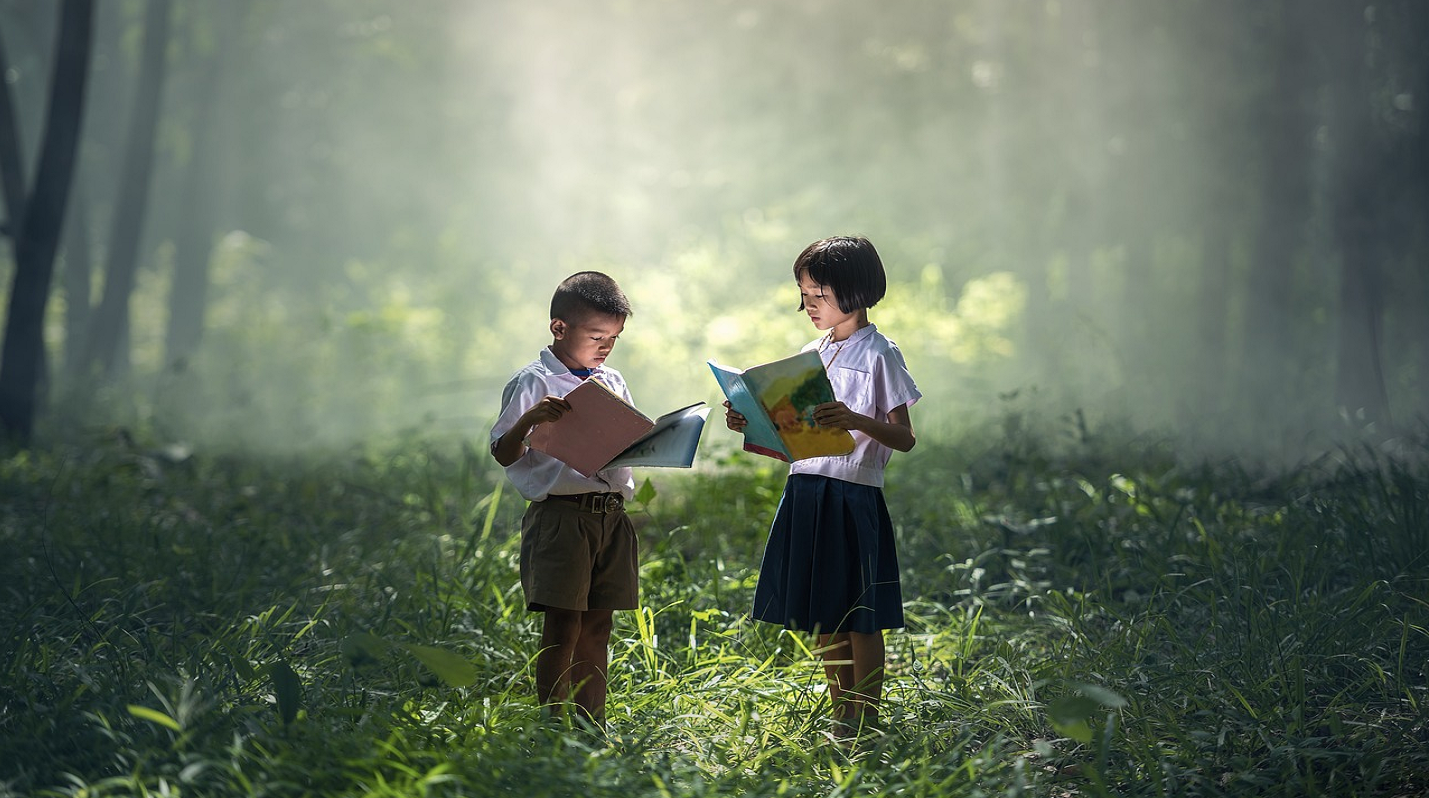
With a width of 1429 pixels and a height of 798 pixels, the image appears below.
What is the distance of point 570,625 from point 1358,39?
7323 mm

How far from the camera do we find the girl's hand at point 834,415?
9.23 ft

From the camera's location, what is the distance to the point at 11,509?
17.7ft

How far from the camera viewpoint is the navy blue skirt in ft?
10.1

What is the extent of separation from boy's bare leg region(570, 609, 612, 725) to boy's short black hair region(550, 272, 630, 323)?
81cm

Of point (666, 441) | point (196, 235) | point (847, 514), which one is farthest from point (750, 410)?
point (196, 235)

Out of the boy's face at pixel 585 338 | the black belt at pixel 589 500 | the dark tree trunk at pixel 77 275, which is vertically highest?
the dark tree trunk at pixel 77 275

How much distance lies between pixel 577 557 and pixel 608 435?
36cm

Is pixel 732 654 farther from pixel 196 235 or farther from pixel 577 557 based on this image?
pixel 196 235

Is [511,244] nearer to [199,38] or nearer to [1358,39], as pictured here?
[199,38]

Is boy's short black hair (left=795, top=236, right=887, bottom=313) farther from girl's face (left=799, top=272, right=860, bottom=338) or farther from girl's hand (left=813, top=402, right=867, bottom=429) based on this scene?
girl's hand (left=813, top=402, right=867, bottom=429)

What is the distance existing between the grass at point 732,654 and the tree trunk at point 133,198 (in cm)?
721

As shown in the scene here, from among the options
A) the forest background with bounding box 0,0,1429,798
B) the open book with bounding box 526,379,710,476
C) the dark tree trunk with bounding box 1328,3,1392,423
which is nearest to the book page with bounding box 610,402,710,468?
the open book with bounding box 526,379,710,476

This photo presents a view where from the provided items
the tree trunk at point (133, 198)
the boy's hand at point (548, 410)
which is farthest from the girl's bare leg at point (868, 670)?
the tree trunk at point (133, 198)

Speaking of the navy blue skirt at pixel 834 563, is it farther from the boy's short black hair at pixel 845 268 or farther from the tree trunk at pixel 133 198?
the tree trunk at pixel 133 198
